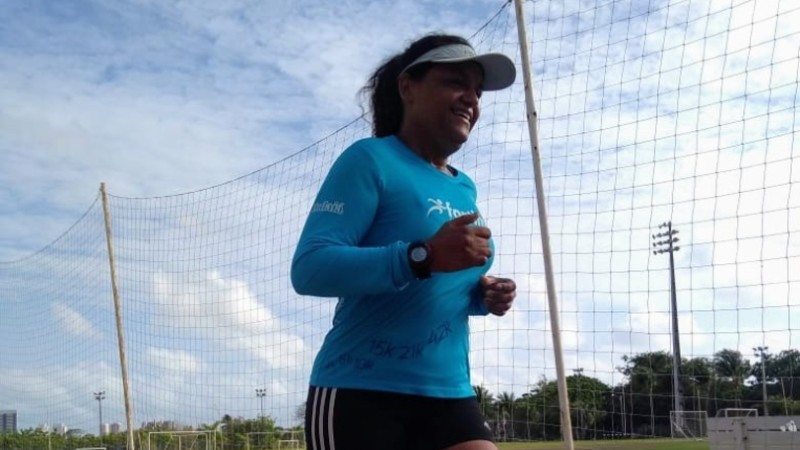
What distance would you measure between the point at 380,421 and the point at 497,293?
1.58 feet

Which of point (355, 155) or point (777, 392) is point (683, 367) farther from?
point (355, 155)

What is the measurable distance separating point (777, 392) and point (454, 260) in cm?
885

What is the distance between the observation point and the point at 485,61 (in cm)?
220

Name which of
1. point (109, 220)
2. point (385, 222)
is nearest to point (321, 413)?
point (385, 222)

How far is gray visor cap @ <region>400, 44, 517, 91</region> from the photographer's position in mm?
2119

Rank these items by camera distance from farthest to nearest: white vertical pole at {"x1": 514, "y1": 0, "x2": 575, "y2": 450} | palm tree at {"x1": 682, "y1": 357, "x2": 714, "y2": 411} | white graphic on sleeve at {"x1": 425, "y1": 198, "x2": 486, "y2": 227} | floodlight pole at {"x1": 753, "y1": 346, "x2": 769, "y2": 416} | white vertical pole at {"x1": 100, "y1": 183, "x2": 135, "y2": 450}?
white vertical pole at {"x1": 100, "y1": 183, "x2": 135, "y2": 450} → palm tree at {"x1": 682, "y1": 357, "x2": 714, "y2": 411} → floodlight pole at {"x1": 753, "y1": 346, "x2": 769, "y2": 416} → white vertical pole at {"x1": 514, "y1": 0, "x2": 575, "y2": 450} → white graphic on sleeve at {"x1": 425, "y1": 198, "x2": 486, "y2": 227}

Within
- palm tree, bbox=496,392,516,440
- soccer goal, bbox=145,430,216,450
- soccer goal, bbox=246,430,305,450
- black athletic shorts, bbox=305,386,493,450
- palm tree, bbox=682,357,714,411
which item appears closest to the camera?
black athletic shorts, bbox=305,386,493,450

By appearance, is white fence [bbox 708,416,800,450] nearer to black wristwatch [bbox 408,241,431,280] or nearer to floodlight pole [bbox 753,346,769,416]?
floodlight pole [bbox 753,346,769,416]

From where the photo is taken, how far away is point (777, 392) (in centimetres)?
941

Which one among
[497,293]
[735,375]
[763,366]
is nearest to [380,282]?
[497,293]

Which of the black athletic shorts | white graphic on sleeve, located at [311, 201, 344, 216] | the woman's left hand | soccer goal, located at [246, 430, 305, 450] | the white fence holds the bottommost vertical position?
soccer goal, located at [246, 430, 305, 450]

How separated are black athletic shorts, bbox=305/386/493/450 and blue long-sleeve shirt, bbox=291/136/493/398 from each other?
0.02m

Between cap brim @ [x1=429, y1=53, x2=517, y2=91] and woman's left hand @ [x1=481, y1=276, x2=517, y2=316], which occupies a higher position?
cap brim @ [x1=429, y1=53, x2=517, y2=91]

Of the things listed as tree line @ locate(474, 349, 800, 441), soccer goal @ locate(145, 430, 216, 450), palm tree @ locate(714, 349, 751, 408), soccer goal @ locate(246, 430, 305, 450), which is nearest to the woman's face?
tree line @ locate(474, 349, 800, 441)
